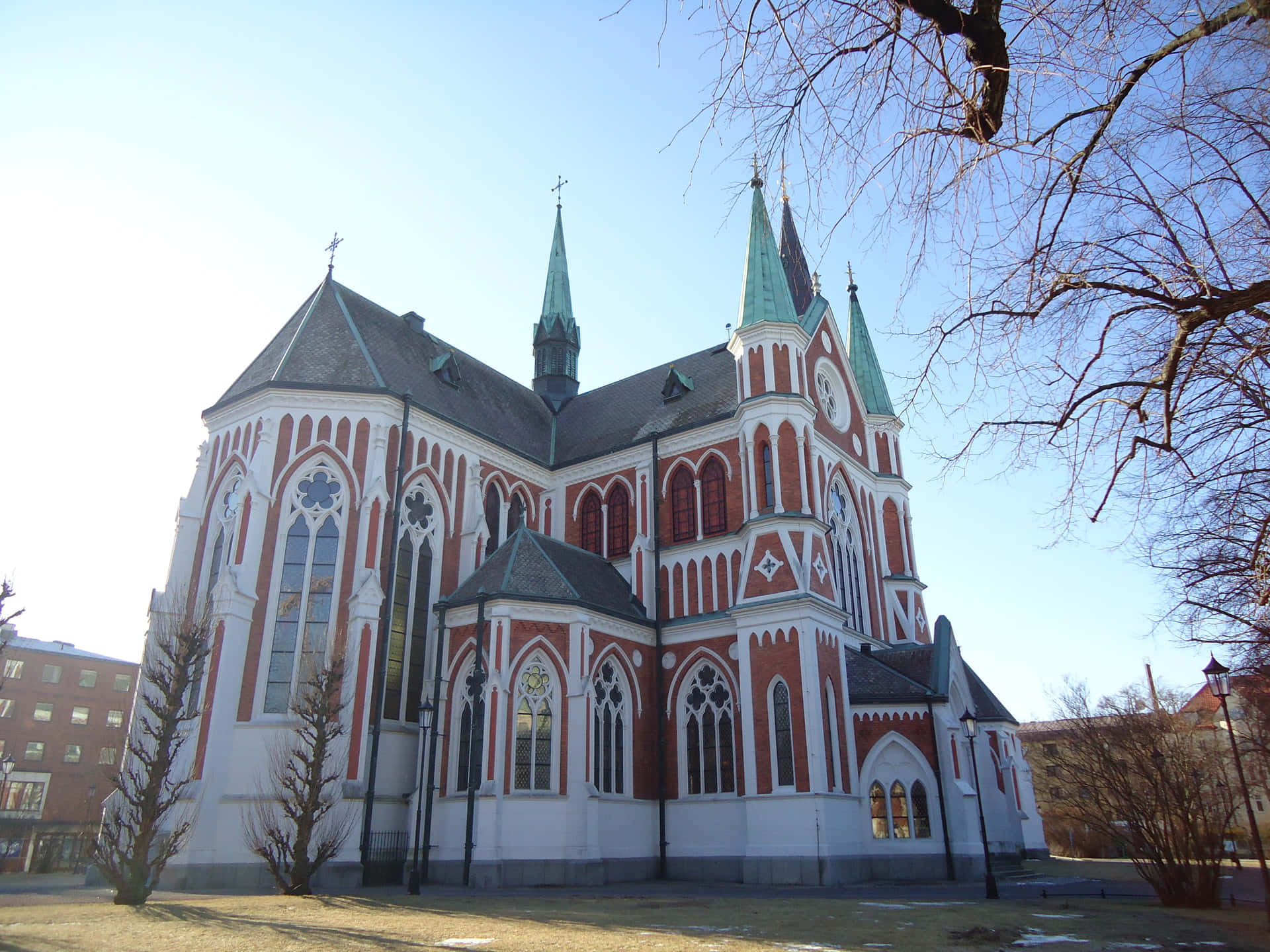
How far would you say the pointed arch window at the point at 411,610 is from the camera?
81.5 ft

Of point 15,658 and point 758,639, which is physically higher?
point 15,658

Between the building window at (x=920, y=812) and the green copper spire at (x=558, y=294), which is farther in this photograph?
the green copper spire at (x=558, y=294)

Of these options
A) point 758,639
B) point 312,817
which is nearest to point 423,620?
point 312,817

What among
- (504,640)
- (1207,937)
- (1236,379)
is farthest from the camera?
(504,640)

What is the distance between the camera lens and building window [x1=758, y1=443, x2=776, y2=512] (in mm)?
26844

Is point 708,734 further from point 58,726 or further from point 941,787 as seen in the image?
point 58,726

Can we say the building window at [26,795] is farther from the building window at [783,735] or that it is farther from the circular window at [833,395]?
the circular window at [833,395]

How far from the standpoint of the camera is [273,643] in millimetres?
23797

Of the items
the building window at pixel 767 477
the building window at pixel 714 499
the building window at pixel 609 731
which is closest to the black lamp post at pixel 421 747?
the building window at pixel 609 731

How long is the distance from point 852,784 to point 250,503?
18.7 m

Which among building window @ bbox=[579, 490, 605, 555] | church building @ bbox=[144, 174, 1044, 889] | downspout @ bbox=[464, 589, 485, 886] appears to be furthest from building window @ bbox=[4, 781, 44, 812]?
downspout @ bbox=[464, 589, 485, 886]

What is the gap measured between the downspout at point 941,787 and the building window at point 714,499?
8223mm

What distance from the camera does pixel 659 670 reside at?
27719mm

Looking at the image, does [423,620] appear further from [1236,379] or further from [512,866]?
[1236,379]
